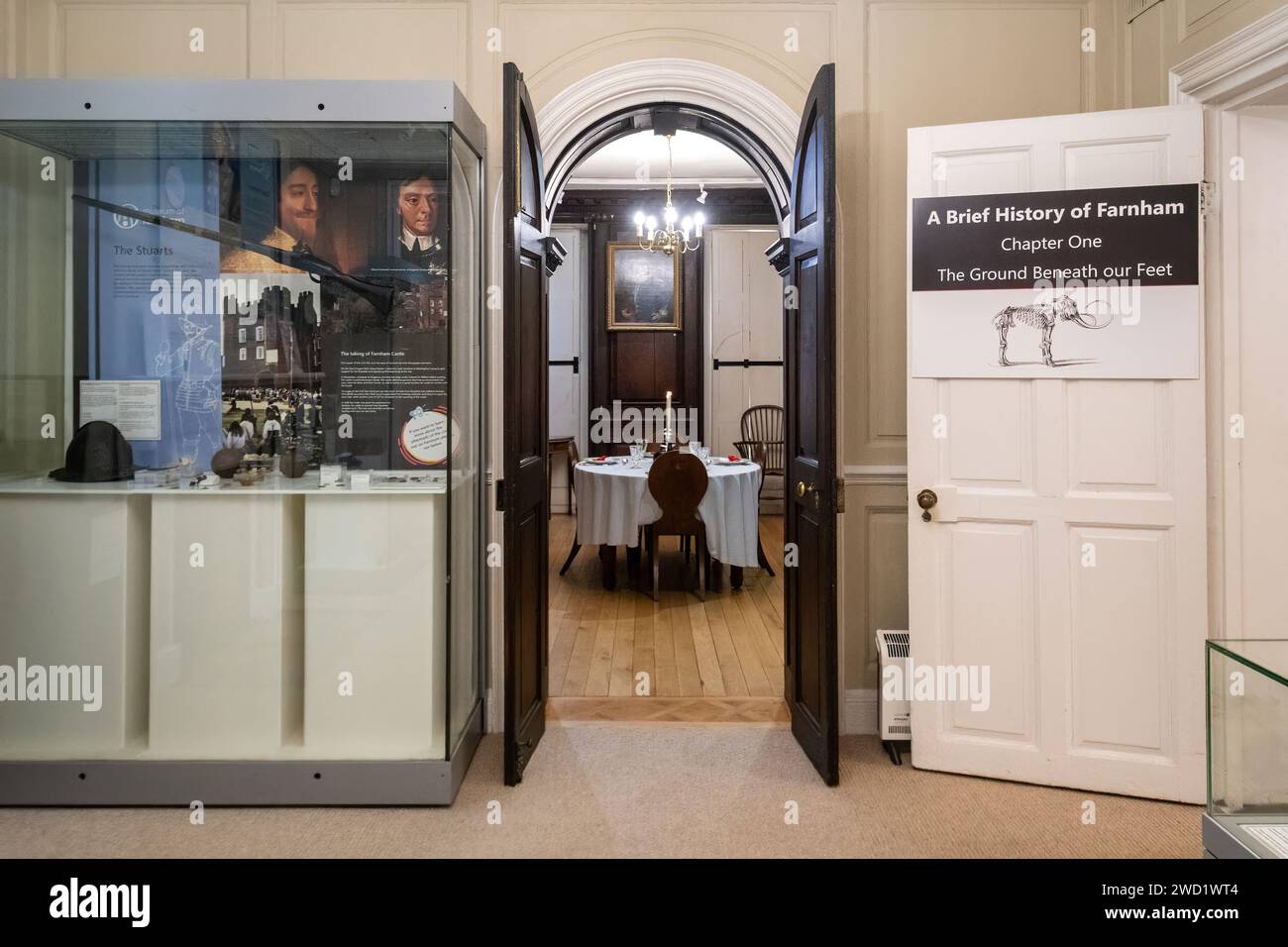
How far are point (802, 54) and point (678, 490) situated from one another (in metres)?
2.84

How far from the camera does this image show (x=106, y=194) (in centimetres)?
277

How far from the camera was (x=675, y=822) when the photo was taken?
257cm

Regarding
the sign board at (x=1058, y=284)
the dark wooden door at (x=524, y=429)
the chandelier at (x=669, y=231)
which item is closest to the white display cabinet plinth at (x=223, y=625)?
the dark wooden door at (x=524, y=429)

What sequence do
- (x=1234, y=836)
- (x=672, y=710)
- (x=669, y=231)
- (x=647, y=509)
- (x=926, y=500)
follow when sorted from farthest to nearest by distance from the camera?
(x=669, y=231), (x=647, y=509), (x=672, y=710), (x=926, y=500), (x=1234, y=836)

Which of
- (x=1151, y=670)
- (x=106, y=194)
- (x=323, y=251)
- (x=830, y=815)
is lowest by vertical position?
(x=830, y=815)

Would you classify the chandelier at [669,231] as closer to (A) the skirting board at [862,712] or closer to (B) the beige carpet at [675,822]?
(A) the skirting board at [862,712]

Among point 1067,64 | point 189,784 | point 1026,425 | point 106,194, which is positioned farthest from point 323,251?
point 1067,64

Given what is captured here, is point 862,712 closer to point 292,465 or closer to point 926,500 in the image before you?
point 926,500

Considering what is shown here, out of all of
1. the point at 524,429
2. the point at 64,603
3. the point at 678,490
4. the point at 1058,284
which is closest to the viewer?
the point at 64,603

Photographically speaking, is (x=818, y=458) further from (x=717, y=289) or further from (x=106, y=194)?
(x=717, y=289)

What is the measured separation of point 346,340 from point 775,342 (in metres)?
6.40

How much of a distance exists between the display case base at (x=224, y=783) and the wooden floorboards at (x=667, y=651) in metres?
0.94

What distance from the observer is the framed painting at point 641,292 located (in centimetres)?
859

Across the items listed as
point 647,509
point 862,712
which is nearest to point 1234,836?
point 862,712
